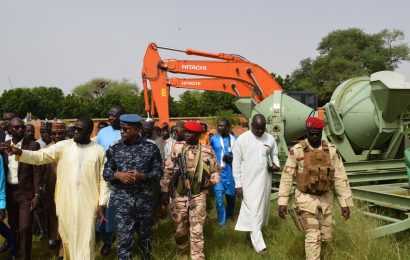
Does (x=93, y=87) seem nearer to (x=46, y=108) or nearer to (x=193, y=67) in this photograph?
(x=46, y=108)

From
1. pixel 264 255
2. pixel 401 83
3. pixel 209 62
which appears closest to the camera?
pixel 264 255

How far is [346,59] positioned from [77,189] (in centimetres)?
4467

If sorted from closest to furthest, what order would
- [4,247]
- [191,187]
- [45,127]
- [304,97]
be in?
[191,187], [4,247], [45,127], [304,97]

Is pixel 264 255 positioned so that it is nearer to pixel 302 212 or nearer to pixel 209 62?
pixel 302 212

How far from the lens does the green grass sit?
421cm

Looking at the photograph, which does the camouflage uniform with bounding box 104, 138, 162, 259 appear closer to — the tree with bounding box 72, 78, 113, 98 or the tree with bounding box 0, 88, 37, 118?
the tree with bounding box 0, 88, 37, 118

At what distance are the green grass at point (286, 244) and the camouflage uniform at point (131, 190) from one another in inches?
29.1

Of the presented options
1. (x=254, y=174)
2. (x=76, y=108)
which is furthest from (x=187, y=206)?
(x=76, y=108)

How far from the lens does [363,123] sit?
8.13 metres

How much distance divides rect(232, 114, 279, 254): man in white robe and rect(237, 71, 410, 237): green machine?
2598 millimetres

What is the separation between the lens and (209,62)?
10.6 meters

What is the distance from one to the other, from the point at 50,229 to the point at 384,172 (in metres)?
6.01

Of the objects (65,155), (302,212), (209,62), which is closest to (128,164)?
(65,155)

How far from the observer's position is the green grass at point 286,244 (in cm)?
421
